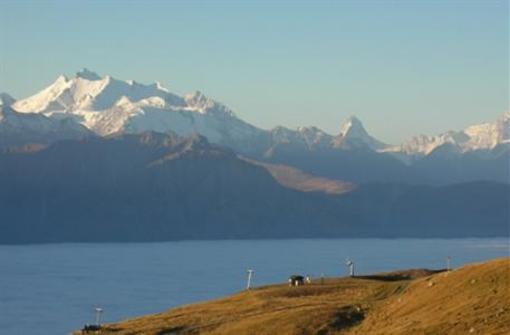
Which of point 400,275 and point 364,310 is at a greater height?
point 400,275

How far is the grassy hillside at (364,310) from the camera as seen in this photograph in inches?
2226

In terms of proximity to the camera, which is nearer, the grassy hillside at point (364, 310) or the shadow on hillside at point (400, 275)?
the grassy hillside at point (364, 310)

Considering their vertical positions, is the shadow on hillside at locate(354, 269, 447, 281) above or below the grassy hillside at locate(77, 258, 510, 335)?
above

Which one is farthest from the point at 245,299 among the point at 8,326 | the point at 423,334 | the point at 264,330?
the point at 8,326

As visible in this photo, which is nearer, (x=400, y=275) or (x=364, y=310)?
(x=364, y=310)

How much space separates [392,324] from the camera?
198 ft

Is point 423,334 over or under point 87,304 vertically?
under

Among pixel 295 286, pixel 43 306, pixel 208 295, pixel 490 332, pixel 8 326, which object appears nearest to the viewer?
pixel 490 332

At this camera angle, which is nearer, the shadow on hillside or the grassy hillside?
the grassy hillside

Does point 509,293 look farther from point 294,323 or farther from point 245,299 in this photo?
point 245,299

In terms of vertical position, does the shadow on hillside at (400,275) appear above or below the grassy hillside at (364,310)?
above

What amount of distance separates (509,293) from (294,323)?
11.7 meters

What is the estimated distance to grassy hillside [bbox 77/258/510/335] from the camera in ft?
185

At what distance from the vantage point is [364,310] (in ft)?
223
